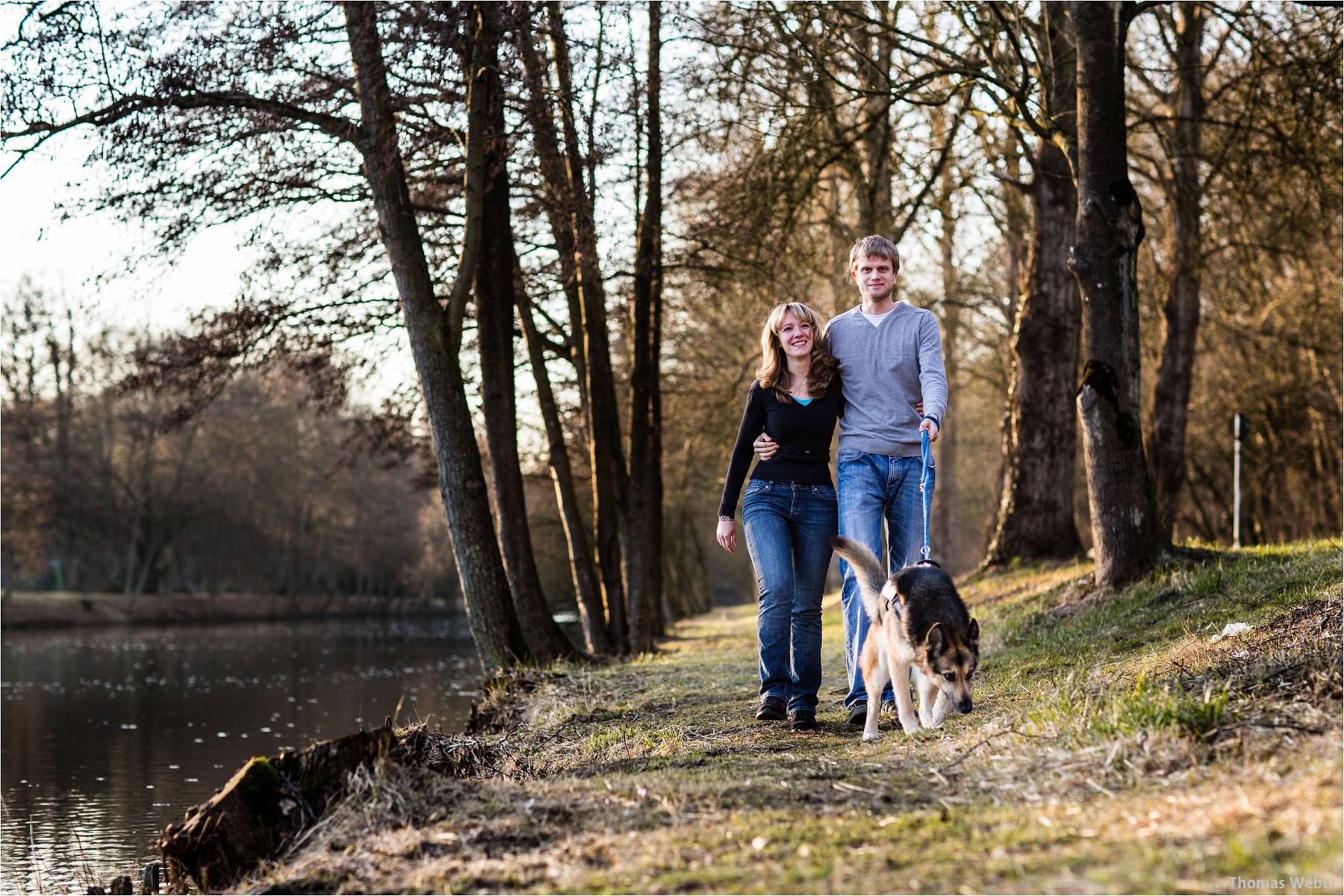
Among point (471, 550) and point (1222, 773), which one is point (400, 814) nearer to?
point (1222, 773)

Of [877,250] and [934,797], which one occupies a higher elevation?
[877,250]

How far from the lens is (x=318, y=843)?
516 cm

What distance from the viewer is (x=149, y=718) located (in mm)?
Result: 16922

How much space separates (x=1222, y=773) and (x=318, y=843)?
11.4ft

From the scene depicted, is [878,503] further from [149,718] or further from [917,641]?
[149,718]

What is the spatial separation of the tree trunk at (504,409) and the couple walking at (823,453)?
23.4ft

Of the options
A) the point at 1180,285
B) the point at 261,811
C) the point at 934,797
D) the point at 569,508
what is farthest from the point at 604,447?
the point at 934,797

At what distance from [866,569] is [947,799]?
2.06 meters

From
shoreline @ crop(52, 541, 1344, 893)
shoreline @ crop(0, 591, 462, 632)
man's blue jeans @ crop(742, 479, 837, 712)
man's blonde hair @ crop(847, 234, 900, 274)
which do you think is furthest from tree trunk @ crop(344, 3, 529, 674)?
shoreline @ crop(0, 591, 462, 632)

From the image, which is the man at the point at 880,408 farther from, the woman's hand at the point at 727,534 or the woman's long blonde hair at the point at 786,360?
the woman's hand at the point at 727,534

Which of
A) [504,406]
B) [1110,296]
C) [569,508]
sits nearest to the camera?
[1110,296]

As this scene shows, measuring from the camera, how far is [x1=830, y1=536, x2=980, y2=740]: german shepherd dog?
5824 millimetres

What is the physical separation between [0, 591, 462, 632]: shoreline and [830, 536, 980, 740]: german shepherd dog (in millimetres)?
40219

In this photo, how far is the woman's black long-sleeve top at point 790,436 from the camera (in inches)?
272
